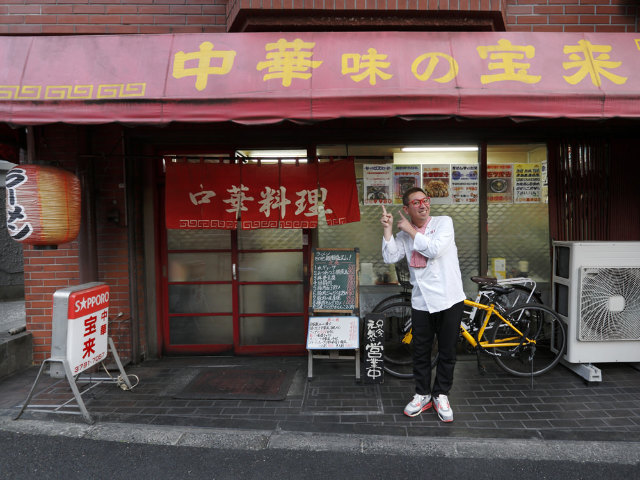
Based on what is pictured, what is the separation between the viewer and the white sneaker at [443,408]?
4.22m

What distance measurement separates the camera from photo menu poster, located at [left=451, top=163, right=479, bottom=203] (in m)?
6.20

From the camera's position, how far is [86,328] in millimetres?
4488

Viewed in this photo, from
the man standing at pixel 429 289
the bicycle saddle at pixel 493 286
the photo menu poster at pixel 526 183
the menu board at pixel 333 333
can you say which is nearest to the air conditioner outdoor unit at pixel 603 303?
the bicycle saddle at pixel 493 286

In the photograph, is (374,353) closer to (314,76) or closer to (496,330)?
(496,330)

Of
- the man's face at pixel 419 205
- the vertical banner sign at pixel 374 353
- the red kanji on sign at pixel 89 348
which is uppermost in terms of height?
the man's face at pixel 419 205

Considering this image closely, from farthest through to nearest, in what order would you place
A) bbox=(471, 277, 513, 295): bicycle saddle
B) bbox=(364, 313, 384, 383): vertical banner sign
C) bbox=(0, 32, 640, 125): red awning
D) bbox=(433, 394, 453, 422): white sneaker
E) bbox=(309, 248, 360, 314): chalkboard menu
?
bbox=(309, 248, 360, 314): chalkboard menu → bbox=(471, 277, 513, 295): bicycle saddle → bbox=(364, 313, 384, 383): vertical banner sign → bbox=(0, 32, 640, 125): red awning → bbox=(433, 394, 453, 422): white sneaker

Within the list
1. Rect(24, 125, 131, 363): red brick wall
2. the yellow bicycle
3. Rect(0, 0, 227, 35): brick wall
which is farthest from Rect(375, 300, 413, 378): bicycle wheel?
Rect(0, 0, 227, 35): brick wall

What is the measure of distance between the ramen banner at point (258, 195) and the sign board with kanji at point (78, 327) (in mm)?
1529

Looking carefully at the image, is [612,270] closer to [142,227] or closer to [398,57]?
[398,57]

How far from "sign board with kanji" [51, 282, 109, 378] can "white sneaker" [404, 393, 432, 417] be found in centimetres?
374

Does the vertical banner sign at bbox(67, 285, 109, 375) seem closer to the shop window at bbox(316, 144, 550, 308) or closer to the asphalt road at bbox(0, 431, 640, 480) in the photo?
the asphalt road at bbox(0, 431, 640, 480)

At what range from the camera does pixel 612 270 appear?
16.9 feet

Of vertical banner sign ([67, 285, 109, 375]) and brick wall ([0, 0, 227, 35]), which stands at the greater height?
brick wall ([0, 0, 227, 35])

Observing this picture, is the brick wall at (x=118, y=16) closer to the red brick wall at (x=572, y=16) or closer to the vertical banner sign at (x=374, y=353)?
the red brick wall at (x=572, y=16)
